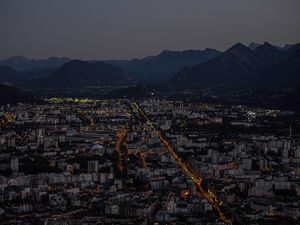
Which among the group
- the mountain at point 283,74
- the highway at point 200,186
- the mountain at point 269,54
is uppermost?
the mountain at point 269,54

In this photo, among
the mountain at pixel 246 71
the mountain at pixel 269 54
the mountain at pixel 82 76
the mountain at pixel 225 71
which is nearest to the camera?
the mountain at pixel 246 71

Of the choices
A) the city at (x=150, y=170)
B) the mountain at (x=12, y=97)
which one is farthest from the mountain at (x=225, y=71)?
the city at (x=150, y=170)

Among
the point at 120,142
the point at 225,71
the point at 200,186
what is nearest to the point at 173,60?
the point at 225,71

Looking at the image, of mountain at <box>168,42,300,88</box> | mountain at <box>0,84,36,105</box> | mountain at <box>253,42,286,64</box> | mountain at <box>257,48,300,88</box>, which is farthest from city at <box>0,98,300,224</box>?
mountain at <box>253,42,286,64</box>

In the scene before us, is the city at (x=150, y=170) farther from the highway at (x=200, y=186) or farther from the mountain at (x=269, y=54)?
the mountain at (x=269, y=54)

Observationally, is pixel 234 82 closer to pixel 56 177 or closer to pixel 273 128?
pixel 273 128

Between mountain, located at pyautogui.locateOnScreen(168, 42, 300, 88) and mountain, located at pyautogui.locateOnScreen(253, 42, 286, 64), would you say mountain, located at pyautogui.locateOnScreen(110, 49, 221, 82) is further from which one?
mountain, located at pyautogui.locateOnScreen(168, 42, 300, 88)
